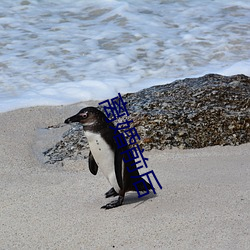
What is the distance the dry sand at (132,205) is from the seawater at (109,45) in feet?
6.88

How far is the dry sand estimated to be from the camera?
3.24m

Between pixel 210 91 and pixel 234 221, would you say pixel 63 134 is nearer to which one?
pixel 210 91

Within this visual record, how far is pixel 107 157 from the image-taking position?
3.45m

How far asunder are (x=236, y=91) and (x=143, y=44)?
12.1 ft

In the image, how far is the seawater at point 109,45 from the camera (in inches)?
286

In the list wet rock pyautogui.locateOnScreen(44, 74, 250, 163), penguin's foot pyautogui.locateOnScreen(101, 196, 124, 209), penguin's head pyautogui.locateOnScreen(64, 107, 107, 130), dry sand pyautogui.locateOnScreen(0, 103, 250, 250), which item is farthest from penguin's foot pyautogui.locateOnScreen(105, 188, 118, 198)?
wet rock pyautogui.locateOnScreen(44, 74, 250, 163)

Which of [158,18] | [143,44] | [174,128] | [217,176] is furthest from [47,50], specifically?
[217,176]

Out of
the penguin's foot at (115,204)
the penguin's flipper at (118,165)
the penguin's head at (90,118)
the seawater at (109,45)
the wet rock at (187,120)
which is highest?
the penguin's head at (90,118)

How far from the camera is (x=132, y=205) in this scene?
12.0 ft

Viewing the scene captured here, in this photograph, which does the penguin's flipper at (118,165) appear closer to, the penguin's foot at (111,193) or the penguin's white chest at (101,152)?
the penguin's white chest at (101,152)

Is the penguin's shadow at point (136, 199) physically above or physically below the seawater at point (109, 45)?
above

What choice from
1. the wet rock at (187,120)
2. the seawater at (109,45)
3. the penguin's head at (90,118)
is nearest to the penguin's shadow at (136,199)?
the penguin's head at (90,118)

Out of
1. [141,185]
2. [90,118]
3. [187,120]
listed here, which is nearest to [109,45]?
[187,120]

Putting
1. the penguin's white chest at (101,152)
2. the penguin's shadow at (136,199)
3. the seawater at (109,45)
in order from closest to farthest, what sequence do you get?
1. the penguin's white chest at (101,152)
2. the penguin's shadow at (136,199)
3. the seawater at (109,45)
